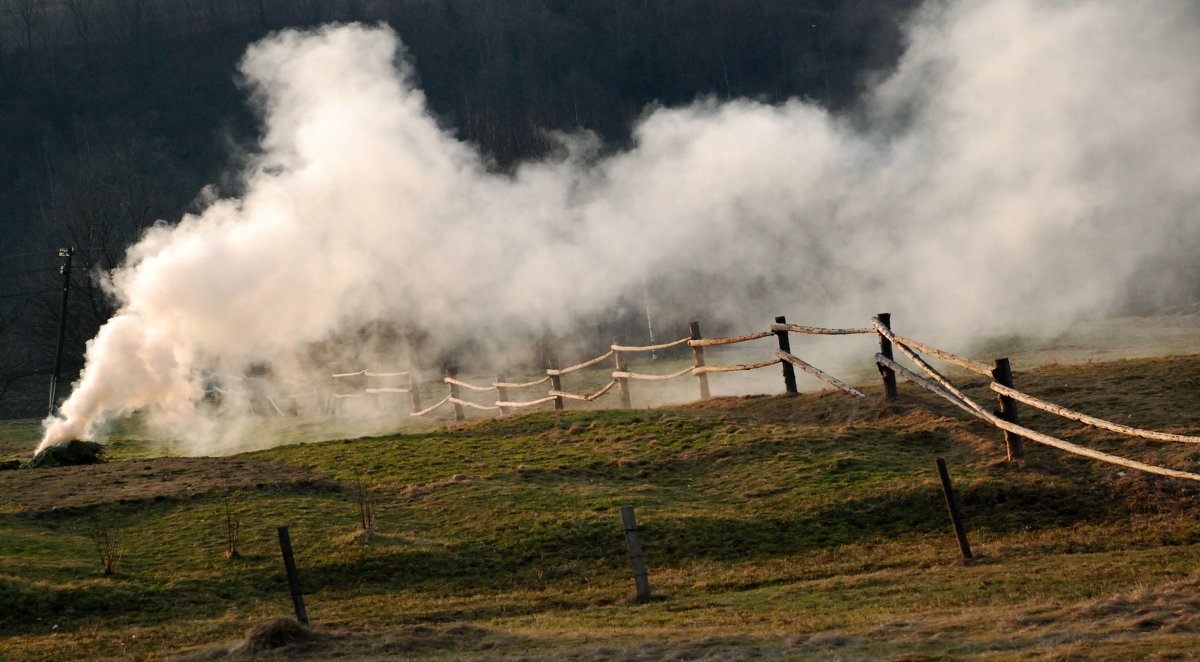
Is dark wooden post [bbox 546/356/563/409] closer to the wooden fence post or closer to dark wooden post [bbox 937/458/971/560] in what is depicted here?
the wooden fence post

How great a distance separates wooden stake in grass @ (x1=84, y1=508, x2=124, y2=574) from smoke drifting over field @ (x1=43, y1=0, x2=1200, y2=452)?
9348 mm

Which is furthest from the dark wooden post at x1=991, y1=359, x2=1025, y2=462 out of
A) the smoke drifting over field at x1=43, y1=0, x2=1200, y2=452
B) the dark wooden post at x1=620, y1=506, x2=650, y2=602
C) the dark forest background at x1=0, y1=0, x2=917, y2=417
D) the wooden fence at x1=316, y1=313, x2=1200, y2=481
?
the dark forest background at x1=0, y1=0, x2=917, y2=417

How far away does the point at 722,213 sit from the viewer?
3834cm

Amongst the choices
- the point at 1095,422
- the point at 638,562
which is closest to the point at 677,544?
the point at 638,562

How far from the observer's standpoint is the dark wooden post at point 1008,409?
13594 mm

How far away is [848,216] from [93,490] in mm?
26087

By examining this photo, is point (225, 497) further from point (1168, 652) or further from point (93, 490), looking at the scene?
point (1168, 652)

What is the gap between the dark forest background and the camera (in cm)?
6894

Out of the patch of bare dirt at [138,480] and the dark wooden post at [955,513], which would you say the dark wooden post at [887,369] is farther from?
the patch of bare dirt at [138,480]

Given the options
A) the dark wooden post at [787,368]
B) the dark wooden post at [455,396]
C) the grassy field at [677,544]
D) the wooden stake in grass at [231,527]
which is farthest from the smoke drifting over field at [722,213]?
the dark wooden post at [787,368]

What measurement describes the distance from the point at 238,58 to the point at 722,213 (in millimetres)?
55265

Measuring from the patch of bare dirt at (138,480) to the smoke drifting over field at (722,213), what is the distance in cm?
497

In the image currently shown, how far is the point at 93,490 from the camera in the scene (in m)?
17.9

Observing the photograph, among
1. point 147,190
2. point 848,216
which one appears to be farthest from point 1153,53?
point 147,190
